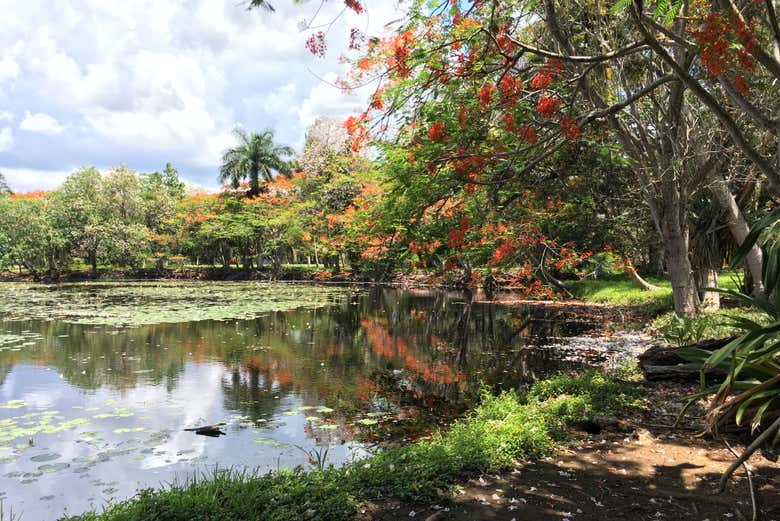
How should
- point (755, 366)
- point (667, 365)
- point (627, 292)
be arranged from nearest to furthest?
point (755, 366) → point (667, 365) → point (627, 292)

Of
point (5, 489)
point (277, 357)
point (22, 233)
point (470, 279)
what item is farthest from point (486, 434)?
point (22, 233)

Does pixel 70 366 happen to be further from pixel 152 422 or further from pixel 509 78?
pixel 509 78

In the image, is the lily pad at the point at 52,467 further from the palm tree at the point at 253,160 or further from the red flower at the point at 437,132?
the palm tree at the point at 253,160

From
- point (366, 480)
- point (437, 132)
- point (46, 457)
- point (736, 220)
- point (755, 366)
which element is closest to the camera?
point (366, 480)

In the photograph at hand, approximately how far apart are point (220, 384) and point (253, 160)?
3520 centimetres

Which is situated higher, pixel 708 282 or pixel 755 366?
pixel 708 282

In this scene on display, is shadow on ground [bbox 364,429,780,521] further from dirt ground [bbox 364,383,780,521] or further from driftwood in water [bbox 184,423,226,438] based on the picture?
driftwood in water [bbox 184,423,226,438]

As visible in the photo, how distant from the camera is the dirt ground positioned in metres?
3.59

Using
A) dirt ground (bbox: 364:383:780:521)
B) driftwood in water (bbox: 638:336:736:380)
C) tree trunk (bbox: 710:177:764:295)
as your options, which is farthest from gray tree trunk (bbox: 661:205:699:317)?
dirt ground (bbox: 364:383:780:521)

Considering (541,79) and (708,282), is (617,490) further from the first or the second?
(708,282)

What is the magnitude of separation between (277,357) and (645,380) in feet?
25.5

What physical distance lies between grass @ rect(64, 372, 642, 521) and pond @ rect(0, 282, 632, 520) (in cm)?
127

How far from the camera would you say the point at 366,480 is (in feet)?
13.8

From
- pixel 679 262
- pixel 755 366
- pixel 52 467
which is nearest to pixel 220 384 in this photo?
pixel 52 467
